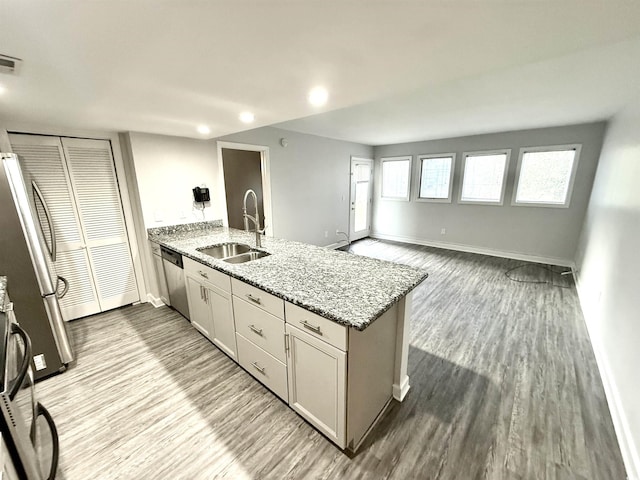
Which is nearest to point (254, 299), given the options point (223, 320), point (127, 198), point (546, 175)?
point (223, 320)

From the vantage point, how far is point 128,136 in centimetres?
266

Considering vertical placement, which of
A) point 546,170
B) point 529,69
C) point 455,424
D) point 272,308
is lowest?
point 455,424

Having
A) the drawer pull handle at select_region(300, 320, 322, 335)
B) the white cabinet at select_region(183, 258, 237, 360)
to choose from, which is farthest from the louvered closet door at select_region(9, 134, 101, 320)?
the drawer pull handle at select_region(300, 320, 322, 335)

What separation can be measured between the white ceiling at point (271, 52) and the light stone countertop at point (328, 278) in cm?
117

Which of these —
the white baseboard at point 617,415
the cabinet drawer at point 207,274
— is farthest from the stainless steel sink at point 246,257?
the white baseboard at point 617,415

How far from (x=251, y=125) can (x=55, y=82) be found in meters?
1.43

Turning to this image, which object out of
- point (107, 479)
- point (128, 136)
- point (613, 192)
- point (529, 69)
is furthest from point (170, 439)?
point (613, 192)

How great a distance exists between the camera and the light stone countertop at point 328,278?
1266 mm

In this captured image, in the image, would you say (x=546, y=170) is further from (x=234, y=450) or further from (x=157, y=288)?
(x=157, y=288)

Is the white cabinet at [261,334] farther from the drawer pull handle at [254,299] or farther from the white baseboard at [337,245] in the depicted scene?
the white baseboard at [337,245]

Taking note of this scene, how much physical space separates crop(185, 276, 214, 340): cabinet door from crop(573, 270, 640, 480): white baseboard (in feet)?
9.32

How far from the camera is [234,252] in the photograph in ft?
8.95

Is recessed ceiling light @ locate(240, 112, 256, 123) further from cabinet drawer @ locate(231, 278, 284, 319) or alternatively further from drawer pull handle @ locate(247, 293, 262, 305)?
drawer pull handle @ locate(247, 293, 262, 305)

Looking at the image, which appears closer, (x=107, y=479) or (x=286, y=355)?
(x=107, y=479)
